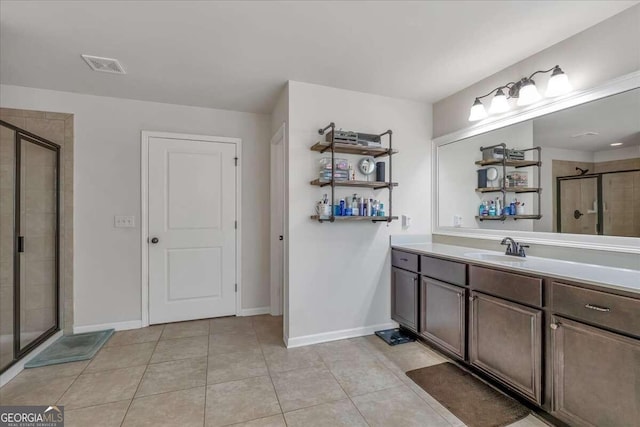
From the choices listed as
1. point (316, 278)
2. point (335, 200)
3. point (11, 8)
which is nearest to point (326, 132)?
point (335, 200)

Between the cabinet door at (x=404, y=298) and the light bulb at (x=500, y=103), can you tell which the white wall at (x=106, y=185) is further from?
the light bulb at (x=500, y=103)

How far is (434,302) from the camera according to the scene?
2.45 metres

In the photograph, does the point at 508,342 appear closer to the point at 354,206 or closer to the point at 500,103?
the point at 354,206

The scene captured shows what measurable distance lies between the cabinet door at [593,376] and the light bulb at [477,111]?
170 cm

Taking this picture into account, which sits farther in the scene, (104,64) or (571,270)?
(104,64)

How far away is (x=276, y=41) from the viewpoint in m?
2.03

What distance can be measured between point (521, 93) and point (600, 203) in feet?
3.04

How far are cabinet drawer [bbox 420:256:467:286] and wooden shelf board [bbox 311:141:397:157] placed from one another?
106cm

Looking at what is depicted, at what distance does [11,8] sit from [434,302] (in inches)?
135

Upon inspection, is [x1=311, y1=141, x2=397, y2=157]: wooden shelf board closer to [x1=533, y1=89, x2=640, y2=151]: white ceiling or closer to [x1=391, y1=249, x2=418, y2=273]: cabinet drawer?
[x1=391, y1=249, x2=418, y2=273]: cabinet drawer

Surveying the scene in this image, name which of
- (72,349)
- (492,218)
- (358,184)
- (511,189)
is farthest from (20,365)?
(511,189)

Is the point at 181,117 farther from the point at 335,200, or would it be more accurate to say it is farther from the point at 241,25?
the point at 335,200

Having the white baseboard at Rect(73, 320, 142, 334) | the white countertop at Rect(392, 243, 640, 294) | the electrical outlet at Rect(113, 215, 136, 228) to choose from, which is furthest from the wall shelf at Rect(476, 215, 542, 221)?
the white baseboard at Rect(73, 320, 142, 334)

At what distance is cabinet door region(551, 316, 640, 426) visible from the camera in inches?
51.6
